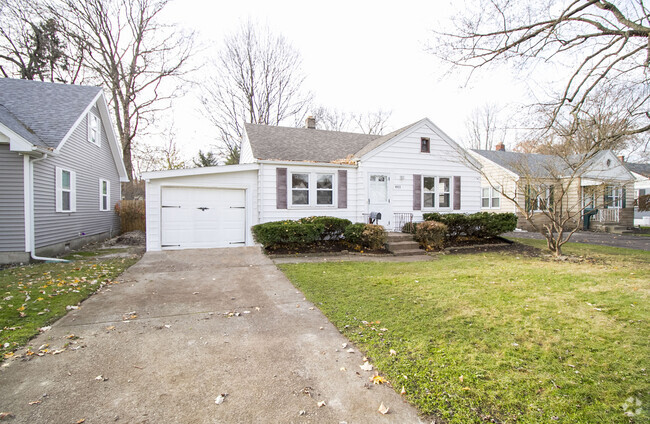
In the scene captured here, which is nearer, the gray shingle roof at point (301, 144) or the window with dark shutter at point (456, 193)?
the gray shingle roof at point (301, 144)

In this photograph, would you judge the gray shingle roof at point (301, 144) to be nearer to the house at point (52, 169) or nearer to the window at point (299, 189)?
the window at point (299, 189)

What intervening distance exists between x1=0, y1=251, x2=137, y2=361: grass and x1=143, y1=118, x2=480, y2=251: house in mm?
2315

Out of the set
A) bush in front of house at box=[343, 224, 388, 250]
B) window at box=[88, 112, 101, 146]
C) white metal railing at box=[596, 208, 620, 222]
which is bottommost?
bush in front of house at box=[343, 224, 388, 250]

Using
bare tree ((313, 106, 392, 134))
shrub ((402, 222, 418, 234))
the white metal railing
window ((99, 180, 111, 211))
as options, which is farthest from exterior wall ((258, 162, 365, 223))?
bare tree ((313, 106, 392, 134))

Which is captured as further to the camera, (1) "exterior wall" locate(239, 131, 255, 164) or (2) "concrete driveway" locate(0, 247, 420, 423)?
(1) "exterior wall" locate(239, 131, 255, 164)

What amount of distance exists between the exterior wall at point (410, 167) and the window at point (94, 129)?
10.6 meters

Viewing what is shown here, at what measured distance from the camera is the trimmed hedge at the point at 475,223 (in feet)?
37.7

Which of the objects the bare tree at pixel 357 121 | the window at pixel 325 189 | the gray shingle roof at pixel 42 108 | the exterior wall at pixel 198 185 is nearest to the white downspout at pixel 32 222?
the gray shingle roof at pixel 42 108

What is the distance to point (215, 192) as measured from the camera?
10.9 metres

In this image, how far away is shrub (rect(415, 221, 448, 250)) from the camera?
34.1 feet

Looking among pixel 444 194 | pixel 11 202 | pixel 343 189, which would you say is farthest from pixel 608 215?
pixel 11 202

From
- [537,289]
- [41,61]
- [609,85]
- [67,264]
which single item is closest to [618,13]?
[609,85]

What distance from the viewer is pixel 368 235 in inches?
393

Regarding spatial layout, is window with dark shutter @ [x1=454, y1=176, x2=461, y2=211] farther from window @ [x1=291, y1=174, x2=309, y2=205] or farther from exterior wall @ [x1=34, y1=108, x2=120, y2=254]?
exterior wall @ [x1=34, y1=108, x2=120, y2=254]
